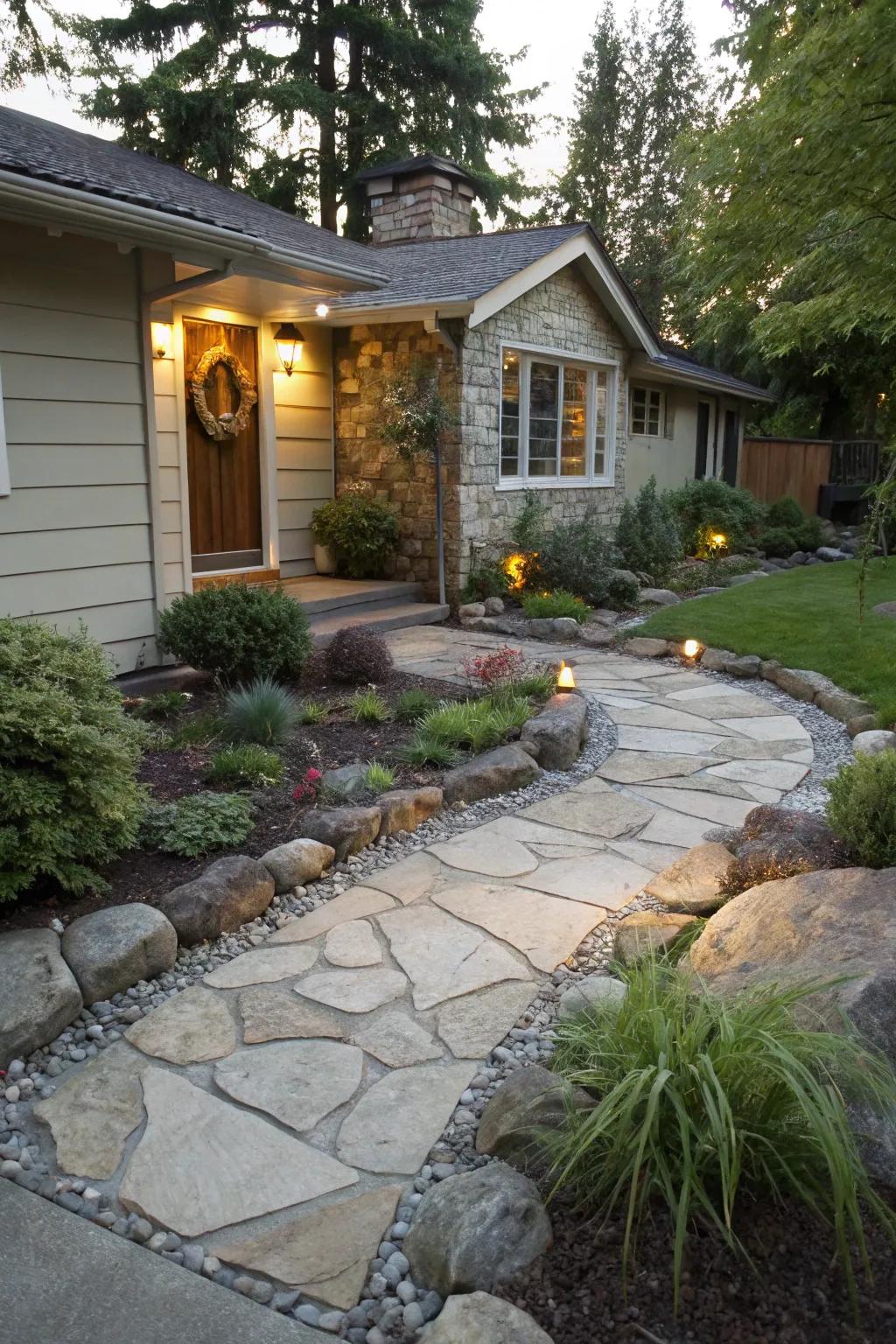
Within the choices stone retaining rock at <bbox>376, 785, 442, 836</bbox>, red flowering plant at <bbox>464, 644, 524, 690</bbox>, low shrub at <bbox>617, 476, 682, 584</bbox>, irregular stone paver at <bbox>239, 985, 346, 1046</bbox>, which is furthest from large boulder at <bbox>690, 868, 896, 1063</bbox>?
low shrub at <bbox>617, 476, 682, 584</bbox>

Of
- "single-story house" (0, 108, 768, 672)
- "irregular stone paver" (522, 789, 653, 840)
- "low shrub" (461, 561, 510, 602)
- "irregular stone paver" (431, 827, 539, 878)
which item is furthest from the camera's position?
"low shrub" (461, 561, 510, 602)

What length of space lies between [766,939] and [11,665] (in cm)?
269

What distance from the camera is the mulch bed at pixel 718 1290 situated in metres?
1.68

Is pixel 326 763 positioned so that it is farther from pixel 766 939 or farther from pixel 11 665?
pixel 766 939

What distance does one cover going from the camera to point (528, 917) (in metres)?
3.61

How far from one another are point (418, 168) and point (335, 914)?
11779 millimetres

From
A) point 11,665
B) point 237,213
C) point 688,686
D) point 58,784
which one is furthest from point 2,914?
point 237,213

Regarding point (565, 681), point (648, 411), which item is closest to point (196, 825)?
point (565, 681)

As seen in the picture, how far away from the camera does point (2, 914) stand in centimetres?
329

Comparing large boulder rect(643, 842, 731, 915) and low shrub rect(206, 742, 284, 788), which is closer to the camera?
large boulder rect(643, 842, 731, 915)

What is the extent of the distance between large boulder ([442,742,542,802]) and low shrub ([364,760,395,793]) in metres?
0.27

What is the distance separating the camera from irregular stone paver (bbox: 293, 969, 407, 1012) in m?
3.03

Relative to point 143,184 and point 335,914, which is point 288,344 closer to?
point 143,184

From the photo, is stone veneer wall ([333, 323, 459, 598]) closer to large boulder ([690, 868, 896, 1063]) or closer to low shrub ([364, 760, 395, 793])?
low shrub ([364, 760, 395, 793])
